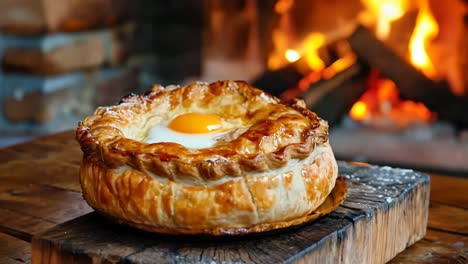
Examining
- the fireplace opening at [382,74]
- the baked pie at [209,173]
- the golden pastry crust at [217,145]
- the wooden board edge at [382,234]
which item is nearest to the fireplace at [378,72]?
the fireplace opening at [382,74]

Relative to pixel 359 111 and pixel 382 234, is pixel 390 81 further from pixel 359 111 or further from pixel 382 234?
pixel 382 234

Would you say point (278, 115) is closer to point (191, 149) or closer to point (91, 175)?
point (191, 149)

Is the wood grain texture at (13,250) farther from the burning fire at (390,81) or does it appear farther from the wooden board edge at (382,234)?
the burning fire at (390,81)

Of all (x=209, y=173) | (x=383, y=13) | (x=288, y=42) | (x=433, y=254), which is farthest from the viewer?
(x=288, y=42)

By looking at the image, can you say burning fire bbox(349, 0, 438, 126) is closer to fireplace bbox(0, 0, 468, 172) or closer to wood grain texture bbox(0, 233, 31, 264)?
fireplace bbox(0, 0, 468, 172)

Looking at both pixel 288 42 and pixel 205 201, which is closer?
pixel 205 201

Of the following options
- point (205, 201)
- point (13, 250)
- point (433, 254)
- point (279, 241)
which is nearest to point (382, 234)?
point (433, 254)

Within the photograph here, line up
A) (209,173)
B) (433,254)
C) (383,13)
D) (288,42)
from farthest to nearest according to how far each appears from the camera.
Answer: (288,42) → (383,13) → (433,254) → (209,173)

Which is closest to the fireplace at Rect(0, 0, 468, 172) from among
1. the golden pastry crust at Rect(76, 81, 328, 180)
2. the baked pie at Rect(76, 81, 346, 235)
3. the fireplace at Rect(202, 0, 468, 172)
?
the fireplace at Rect(202, 0, 468, 172)
